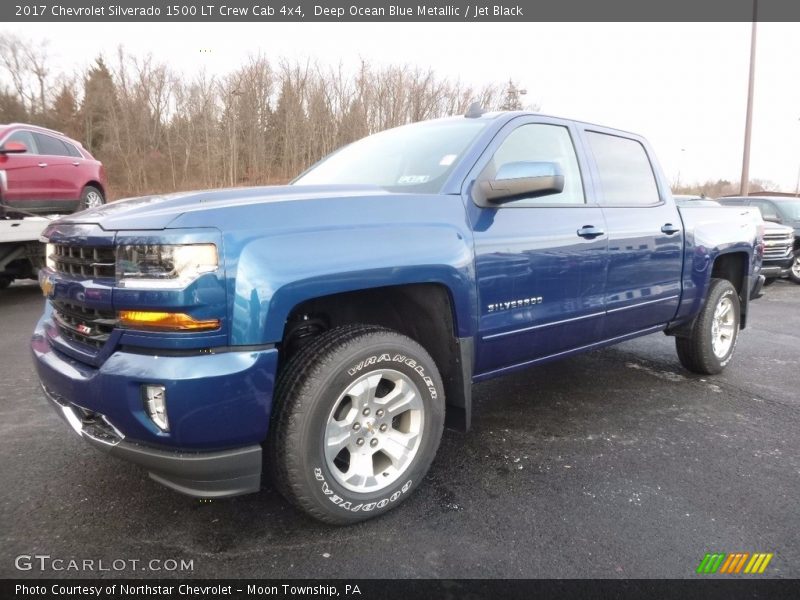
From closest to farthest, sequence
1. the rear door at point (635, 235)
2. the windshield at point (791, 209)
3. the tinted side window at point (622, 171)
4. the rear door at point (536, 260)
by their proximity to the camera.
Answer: the rear door at point (536, 260)
the rear door at point (635, 235)
the tinted side window at point (622, 171)
the windshield at point (791, 209)

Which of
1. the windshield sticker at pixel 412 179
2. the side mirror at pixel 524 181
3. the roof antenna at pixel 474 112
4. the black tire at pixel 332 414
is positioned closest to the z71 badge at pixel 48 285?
the black tire at pixel 332 414

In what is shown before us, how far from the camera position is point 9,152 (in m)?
6.56

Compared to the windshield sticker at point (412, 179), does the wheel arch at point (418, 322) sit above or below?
below

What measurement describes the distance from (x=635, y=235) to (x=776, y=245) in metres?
8.42

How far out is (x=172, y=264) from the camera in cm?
180

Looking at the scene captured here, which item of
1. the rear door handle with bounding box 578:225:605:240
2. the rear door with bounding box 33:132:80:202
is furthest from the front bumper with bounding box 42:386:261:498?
the rear door with bounding box 33:132:80:202

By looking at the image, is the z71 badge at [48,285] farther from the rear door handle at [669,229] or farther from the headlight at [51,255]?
the rear door handle at [669,229]

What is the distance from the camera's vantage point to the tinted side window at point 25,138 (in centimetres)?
701

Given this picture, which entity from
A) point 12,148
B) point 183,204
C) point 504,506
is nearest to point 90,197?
point 12,148

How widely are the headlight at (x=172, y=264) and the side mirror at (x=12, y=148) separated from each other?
6211 millimetres

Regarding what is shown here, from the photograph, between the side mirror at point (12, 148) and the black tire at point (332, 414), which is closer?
the black tire at point (332, 414)

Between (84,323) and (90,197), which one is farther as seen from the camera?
(90,197)

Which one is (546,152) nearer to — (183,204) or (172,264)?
(183,204)

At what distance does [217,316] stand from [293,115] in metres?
31.2
